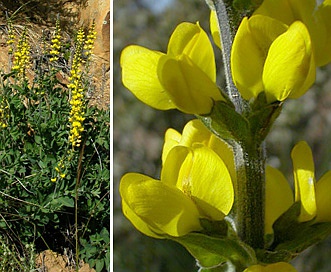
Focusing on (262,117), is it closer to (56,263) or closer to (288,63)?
(288,63)

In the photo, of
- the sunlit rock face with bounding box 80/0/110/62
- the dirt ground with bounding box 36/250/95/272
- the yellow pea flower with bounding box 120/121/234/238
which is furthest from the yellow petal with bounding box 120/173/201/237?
the sunlit rock face with bounding box 80/0/110/62

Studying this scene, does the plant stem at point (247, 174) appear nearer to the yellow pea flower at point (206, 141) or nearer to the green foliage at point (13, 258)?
the yellow pea flower at point (206, 141)

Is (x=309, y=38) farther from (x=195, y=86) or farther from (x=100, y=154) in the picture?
(x=100, y=154)

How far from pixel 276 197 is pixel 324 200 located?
0.14ft

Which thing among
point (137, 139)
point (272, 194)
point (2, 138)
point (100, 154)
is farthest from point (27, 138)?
point (272, 194)

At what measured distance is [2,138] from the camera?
63.1 inches

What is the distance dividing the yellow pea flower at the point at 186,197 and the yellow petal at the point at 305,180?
0.07 metres

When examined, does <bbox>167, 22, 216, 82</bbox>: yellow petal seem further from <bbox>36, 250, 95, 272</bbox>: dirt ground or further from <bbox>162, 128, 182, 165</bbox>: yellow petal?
<bbox>36, 250, 95, 272</bbox>: dirt ground

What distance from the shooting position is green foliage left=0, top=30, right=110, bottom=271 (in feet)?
5.09

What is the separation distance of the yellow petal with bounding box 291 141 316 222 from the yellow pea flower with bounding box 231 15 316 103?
62 mm

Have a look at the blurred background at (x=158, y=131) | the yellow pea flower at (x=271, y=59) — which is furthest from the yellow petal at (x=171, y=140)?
the blurred background at (x=158, y=131)

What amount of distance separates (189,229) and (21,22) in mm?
1525

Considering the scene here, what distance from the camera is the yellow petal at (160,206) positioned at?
48cm

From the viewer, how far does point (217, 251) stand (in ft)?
1.55
